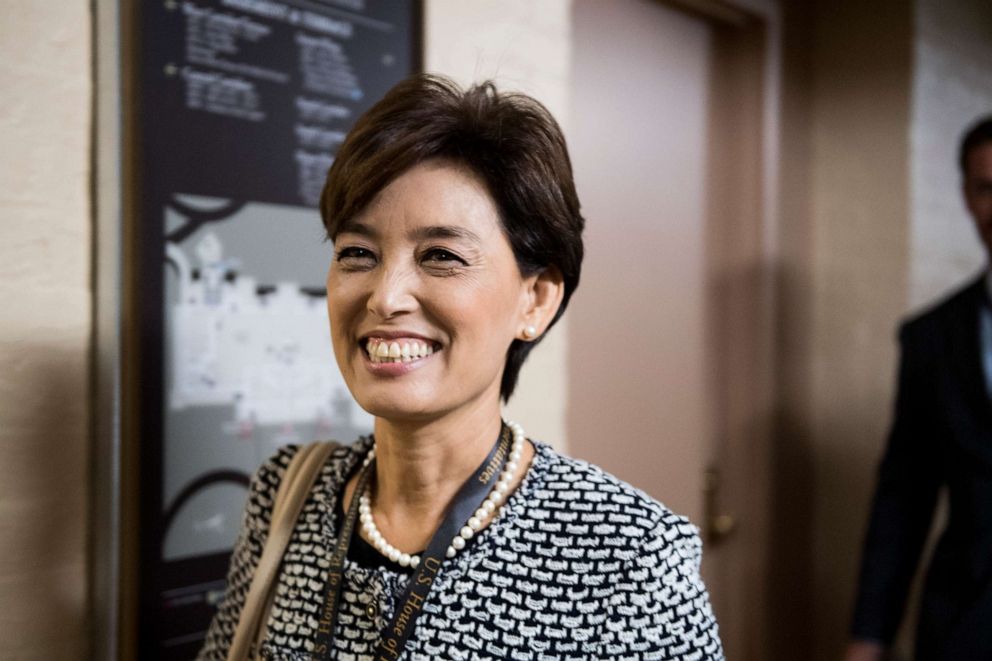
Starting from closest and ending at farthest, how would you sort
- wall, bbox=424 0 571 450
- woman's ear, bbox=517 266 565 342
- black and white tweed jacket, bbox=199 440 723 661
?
black and white tweed jacket, bbox=199 440 723 661 → woman's ear, bbox=517 266 565 342 → wall, bbox=424 0 571 450

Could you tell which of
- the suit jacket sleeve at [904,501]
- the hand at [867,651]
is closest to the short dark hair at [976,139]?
the suit jacket sleeve at [904,501]

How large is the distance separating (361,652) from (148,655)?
0.40 m

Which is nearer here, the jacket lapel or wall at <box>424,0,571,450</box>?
wall at <box>424,0,571,450</box>

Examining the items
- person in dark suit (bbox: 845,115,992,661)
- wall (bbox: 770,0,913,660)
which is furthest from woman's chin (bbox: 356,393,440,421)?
wall (bbox: 770,0,913,660)

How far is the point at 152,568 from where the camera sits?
3.98 feet

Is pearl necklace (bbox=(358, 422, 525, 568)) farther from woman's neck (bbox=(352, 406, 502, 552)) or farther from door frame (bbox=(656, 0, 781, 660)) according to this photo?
door frame (bbox=(656, 0, 781, 660))

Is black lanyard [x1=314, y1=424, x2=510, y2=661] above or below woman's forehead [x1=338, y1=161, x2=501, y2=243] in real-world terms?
below

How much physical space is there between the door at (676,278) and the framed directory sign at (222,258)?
2.49ft

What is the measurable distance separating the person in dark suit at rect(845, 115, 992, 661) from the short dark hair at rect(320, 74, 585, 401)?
127 centimetres

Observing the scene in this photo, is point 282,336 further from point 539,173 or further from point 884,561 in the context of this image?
point 884,561

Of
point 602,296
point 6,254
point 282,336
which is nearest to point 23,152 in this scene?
point 6,254

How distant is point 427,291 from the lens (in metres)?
0.96

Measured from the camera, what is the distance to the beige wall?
3.61 ft

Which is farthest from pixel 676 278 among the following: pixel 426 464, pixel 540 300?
pixel 426 464
